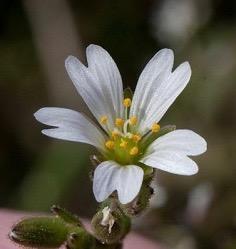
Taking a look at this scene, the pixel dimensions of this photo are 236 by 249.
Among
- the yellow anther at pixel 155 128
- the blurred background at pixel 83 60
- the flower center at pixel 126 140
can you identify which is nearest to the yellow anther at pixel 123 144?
the flower center at pixel 126 140

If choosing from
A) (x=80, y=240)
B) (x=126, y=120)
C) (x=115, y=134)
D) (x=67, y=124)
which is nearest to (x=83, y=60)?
(x=126, y=120)

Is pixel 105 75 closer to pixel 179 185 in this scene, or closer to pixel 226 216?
pixel 226 216

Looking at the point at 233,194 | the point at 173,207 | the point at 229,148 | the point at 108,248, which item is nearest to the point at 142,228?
the point at 173,207

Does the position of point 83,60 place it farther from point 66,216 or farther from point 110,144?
point 66,216

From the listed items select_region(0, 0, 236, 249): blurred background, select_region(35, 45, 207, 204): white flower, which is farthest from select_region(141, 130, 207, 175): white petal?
select_region(0, 0, 236, 249): blurred background

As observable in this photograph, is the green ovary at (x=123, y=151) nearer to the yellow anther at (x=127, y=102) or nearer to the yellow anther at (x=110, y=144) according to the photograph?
the yellow anther at (x=110, y=144)

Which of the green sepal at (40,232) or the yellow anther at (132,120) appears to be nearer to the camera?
the green sepal at (40,232)
